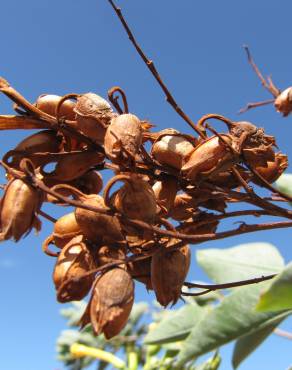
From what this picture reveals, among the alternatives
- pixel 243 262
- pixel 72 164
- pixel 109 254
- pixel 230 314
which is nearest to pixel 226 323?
pixel 230 314

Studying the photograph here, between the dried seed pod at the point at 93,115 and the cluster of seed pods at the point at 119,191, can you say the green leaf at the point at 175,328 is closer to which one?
the cluster of seed pods at the point at 119,191

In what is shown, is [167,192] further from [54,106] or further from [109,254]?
[54,106]

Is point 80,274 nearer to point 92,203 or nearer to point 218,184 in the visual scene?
point 92,203

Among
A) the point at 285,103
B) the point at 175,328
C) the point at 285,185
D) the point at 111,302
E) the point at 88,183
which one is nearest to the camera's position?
the point at 111,302

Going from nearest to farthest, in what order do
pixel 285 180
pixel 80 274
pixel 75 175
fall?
pixel 80 274, pixel 75 175, pixel 285 180

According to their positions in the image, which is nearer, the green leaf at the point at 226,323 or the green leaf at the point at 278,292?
the green leaf at the point at 278,292

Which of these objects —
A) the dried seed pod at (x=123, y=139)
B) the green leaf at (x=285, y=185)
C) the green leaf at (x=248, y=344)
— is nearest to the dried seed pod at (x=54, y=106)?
the dried seed pod at (x=123, y=139)

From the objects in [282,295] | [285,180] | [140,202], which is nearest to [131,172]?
[140,202]
